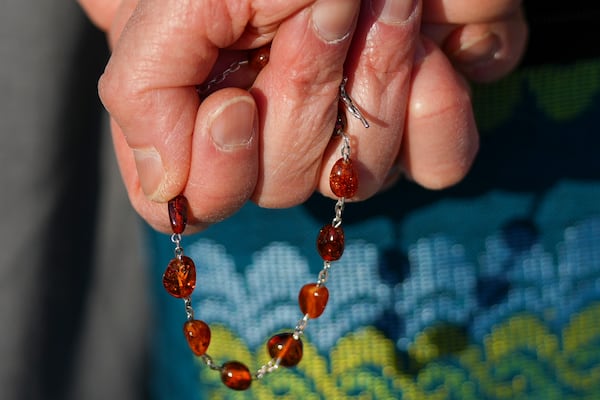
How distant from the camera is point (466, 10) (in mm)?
605

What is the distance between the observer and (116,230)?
1.21 metres

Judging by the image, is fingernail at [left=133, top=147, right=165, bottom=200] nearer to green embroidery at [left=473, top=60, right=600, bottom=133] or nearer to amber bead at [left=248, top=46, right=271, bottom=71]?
amber bead at [left=248, top=46, right=271, bottom=71]

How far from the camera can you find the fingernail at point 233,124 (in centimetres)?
53

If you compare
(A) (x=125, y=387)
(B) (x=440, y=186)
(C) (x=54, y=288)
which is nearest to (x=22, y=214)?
(C) (x=54, y=288)

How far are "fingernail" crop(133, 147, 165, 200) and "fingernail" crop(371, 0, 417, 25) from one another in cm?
18

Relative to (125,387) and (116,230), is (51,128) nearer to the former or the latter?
(116,230)

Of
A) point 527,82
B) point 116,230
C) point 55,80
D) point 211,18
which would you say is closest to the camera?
point 211,18

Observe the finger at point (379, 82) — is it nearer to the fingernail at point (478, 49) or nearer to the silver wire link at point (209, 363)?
the fingernail at point (478, 49)

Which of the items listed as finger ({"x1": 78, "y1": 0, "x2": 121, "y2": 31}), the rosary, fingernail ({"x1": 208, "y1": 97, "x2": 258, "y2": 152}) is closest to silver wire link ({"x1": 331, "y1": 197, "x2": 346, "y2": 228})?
the rosary

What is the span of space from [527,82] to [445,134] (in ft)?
0.56

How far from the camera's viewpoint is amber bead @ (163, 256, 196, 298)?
2.08 ft

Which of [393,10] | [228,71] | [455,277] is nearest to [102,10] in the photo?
[228,71]

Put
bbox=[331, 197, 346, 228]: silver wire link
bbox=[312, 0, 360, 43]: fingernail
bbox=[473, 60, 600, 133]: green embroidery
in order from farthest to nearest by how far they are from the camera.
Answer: bbox=[473, 60, 600, 133]: green embroidery → bbox=[331, 197, 346, 228]: silver wire link → bbox=[312, 0, 360, 43]: fingernail

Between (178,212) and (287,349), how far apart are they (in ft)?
0.57
